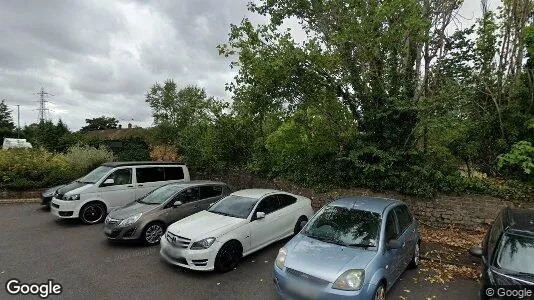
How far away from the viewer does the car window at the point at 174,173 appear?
42.4 ft

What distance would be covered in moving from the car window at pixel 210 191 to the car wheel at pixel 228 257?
10.2ft

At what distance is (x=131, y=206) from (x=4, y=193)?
9.25 meters

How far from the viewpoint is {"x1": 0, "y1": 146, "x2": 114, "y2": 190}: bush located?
49.5ft

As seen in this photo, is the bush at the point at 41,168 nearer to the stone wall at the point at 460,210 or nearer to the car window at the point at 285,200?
the car window at the point at 285,200

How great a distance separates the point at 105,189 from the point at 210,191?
3733mm

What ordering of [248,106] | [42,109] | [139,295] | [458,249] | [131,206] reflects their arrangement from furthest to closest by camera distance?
[42,109] < [248,106] < [131,206] < [458,249] < [139,295]

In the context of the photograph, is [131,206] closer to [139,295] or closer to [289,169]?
[139,295]

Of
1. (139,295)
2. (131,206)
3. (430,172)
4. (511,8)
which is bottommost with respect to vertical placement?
(139,295)

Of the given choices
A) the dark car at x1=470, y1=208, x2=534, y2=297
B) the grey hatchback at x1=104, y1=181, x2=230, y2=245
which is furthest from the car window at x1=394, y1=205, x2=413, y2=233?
the grey hatchback at x1=104, y1=181, x2=230, y2=245

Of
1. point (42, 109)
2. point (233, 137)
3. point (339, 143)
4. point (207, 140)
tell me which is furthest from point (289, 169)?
point (42, 109)

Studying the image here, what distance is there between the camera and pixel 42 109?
65000 millimetres

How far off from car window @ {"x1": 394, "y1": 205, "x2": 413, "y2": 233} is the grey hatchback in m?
5.43

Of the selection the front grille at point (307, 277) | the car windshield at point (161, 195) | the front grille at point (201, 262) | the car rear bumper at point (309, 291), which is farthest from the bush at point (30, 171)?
the front grille at point (307, 277)

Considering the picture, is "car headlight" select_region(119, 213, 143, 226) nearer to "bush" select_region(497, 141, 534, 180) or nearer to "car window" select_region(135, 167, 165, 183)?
"car window" select_region(135, 167, 165, 183)
